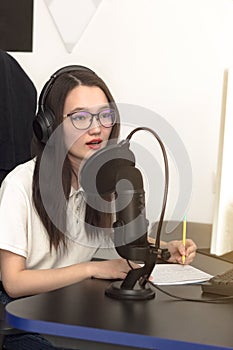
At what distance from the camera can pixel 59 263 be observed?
1.69 metres

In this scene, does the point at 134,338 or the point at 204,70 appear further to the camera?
the point at 204,70

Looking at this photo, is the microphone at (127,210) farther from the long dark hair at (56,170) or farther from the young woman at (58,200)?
the long dark hair at (56,170)

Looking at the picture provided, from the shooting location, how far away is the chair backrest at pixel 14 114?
1.87 m

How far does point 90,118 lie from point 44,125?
12 centimetres

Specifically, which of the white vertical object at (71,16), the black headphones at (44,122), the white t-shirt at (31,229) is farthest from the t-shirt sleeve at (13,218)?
the white vertical object at (71,16)

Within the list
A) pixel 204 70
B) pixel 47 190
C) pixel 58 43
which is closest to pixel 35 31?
pixel 58 43

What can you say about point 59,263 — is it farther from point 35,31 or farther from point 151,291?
point 35,31

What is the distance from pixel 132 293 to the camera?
1.23 meters

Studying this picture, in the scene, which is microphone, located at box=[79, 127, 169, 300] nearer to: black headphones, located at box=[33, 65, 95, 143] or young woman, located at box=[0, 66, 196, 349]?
young woman, located at box=[0, 66, 196, 349]

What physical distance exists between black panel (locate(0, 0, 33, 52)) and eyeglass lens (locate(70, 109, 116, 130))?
105 centimetres

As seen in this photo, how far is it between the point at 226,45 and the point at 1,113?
830mm

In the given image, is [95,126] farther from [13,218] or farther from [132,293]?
[132,293]

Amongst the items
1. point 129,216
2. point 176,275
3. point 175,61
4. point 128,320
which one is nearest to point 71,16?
point 175,61

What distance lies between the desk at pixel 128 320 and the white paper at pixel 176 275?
14 centimetres
